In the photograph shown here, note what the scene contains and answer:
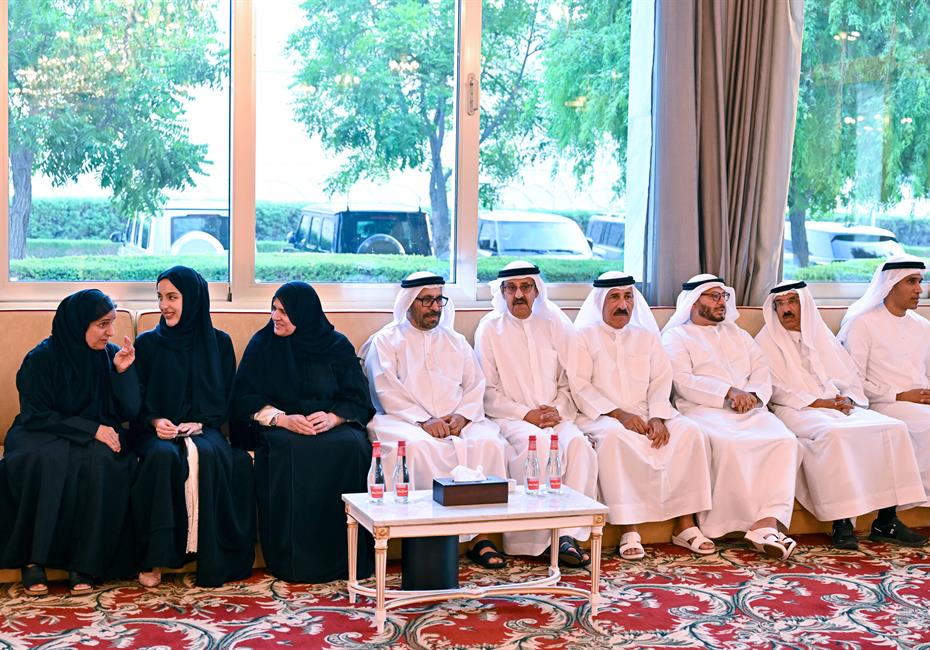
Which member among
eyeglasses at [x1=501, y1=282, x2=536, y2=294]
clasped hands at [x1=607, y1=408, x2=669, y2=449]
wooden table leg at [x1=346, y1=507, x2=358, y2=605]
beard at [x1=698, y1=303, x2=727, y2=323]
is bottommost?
wooden table leg at [x1=346, y1=507, x2=358, y2=605]

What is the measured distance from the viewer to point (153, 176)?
574cm

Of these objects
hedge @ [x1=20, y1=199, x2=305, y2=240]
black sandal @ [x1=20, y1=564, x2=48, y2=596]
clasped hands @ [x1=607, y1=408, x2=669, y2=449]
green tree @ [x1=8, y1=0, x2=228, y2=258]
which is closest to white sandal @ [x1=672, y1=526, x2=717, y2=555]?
clasped hands @ [x1=607, y1=408, x2=669, y2=449]

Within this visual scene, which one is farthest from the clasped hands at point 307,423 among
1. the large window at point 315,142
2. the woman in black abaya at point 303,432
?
the large window at point 315,142

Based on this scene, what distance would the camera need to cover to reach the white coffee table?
12.7ft

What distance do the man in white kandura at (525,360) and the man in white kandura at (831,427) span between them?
44.4 inches

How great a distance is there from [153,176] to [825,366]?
3580 mm

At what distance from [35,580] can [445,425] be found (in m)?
1.80

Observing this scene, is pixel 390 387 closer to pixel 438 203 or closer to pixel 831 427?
Result: pixel 438 203

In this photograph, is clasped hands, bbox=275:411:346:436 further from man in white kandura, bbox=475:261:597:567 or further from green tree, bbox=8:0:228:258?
green tree, bbox=8:0:228:258

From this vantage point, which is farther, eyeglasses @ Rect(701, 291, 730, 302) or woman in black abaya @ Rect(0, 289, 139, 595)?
eyeglasses @ Rect(701, 291, 730, 302)

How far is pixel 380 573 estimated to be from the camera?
3873mm

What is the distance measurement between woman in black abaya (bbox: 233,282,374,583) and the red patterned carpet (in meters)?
0.16

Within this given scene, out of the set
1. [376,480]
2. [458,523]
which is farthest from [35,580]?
[458,523]

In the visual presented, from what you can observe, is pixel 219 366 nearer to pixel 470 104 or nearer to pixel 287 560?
pixel 287 560
